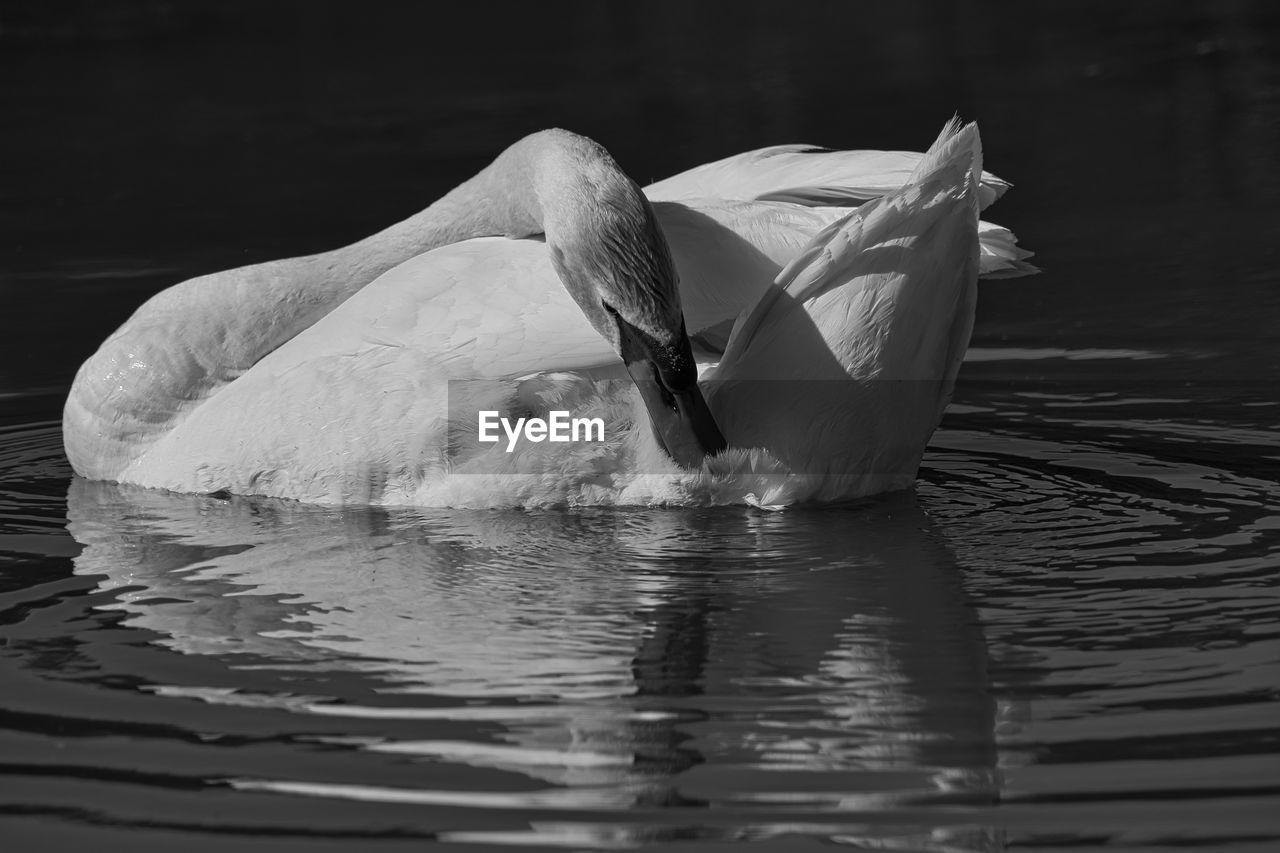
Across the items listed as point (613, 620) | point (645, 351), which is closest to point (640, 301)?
point (645, 351)

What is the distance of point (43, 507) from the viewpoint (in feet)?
25.5

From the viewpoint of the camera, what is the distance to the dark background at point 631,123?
1108 centimetres

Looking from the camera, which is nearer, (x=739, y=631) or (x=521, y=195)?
(x=739, y=631)

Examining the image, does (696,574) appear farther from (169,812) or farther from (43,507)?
(43,507)

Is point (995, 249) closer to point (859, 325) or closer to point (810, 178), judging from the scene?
point (810, 178)

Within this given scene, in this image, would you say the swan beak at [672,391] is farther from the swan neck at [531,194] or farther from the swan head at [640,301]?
the swan neck at [531,194]

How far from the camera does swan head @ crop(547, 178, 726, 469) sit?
6441 millimetres

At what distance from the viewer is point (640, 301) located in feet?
21.2

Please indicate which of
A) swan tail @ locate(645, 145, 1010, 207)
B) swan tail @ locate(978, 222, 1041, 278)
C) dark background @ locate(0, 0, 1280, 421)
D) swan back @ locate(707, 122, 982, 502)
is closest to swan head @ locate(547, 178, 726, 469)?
swan back @ locate(707, 122, 982, 502)

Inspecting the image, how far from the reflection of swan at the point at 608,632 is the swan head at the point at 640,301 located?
44 centimetres

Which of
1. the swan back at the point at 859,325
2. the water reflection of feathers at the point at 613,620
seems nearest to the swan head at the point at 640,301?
the swan back at the point at 859,325

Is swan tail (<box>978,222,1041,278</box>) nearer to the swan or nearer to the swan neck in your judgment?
the swan

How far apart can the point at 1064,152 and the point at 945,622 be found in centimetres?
1017

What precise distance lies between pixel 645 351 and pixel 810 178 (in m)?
1.41
